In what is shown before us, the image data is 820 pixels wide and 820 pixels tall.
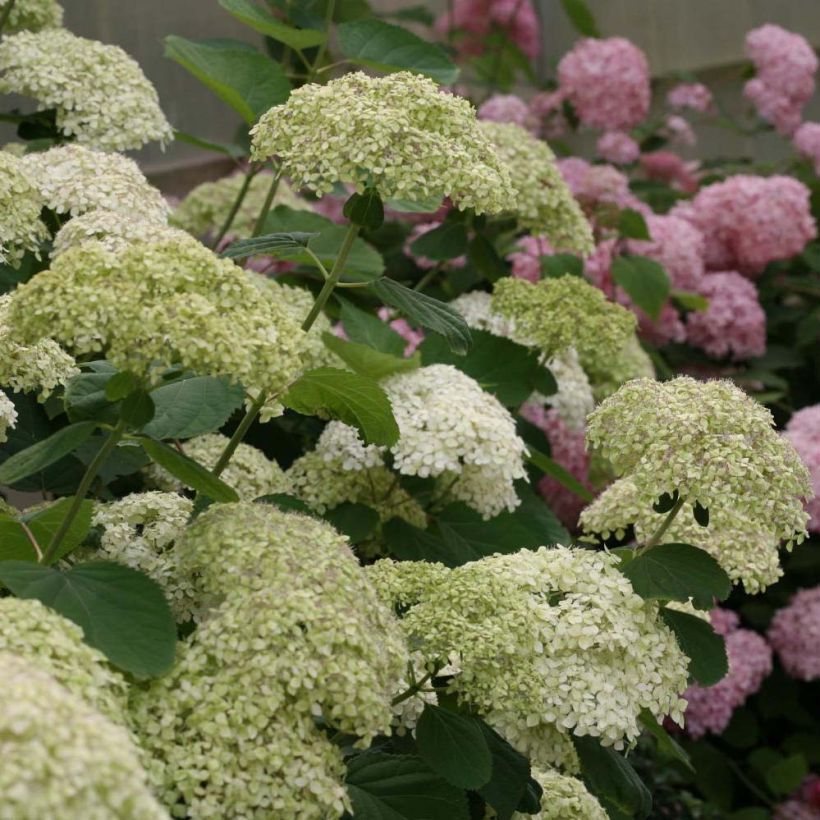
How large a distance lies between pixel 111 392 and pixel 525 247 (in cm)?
162

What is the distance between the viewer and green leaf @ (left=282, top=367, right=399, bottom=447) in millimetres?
1242

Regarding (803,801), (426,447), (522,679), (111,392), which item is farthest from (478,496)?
(803,801)

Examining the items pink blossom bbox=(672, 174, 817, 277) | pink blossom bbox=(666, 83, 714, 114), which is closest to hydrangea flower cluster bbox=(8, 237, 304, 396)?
pink blossom bbox=(672, 174, 817, 277)

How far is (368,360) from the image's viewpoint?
1645mm

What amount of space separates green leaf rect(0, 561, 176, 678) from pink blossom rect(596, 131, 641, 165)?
A: 2560 millimetres

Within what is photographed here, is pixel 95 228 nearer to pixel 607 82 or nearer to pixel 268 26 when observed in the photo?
pixel 268 26

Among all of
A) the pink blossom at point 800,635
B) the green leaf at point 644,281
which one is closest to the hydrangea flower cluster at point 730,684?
the pink blossom at point 800,635

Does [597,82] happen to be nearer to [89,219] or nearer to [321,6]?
[321,6]

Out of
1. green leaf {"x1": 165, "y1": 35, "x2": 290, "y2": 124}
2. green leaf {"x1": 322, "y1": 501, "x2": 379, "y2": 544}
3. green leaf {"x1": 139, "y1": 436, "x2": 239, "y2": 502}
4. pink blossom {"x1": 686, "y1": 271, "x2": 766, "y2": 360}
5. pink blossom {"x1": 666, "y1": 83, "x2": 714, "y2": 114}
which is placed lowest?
pink blossom {"x1": 686, "y1": 271, "x2": 766, "y2": 360}

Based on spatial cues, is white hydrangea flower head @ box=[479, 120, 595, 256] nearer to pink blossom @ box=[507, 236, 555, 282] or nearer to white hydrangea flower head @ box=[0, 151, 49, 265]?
pink blossom @ box=[507, 236, 555, 282]

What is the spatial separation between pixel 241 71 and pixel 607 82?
1620mm

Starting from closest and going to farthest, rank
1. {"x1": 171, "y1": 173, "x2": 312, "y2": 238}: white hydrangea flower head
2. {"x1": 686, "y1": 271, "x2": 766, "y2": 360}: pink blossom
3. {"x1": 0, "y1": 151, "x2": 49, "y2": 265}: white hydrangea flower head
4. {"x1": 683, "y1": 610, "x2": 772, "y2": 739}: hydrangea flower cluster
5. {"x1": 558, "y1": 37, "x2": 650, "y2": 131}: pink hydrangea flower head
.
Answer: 1. {"x1": 0, "y1": 151, "x2": 49, "y2": 265}: white hydrangea flower head
2. {"x1": 171, "y1": 173, "x2": 312, "y2": 238}: white hydrangea flower head
3. {"x1": 683, "y1": 610, "x2": 772, "y2": 739}: hydrangea flower cluster
4. {"x1": 686, "y1": 271, "x2": 766, "y2": 360}: pink blossom
5. {"x1": 558, "y1": 37, "x2": 650, "y2": 131}: pink hydrangea flower head

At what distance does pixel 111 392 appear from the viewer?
1057 millimetres

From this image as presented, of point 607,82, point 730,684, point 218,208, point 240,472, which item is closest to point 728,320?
point 607,82
